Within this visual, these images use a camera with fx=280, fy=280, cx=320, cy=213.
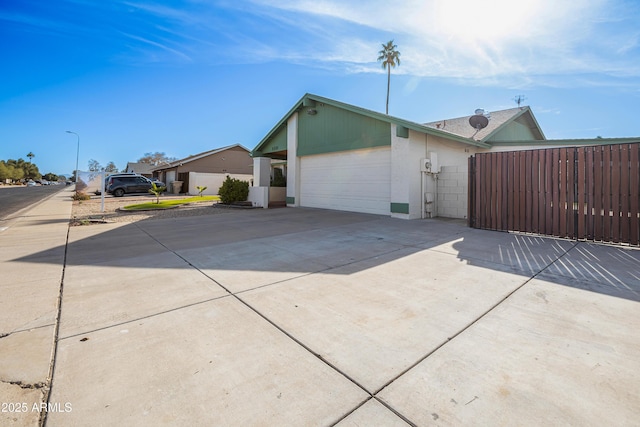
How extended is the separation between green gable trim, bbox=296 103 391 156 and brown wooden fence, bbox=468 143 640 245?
12.4 feet

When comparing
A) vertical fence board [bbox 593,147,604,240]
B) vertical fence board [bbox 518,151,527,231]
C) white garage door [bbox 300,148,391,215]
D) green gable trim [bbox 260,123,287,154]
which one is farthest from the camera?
green gable trim [bbox 260,123,287,154]

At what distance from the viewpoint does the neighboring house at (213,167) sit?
94.2ft

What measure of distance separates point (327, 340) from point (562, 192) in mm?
7134

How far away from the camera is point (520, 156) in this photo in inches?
282

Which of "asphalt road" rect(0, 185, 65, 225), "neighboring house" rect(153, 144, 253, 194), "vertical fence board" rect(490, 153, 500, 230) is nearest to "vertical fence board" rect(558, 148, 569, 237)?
"vertical fence board" rect(490, 153, 500, 230)

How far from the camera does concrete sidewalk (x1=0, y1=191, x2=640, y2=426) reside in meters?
1.56

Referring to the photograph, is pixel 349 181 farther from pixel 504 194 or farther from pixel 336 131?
pixel 504 194

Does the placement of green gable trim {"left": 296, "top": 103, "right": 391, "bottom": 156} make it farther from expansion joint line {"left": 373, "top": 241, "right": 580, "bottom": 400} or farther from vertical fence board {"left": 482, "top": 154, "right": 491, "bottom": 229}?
expansion joint line {"left": 373, "top": 241, "right": 580, "bottom": 400}

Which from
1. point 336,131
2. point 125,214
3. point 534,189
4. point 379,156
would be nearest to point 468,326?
point 534,189

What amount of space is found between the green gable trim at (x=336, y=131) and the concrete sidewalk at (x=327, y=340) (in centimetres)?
701

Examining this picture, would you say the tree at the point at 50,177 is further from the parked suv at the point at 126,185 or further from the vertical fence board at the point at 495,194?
the vertical fence board at the point at 495,194

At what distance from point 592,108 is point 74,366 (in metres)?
21.6

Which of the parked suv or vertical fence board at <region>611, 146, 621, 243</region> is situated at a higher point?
the parked suv

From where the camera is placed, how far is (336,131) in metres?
12.2
